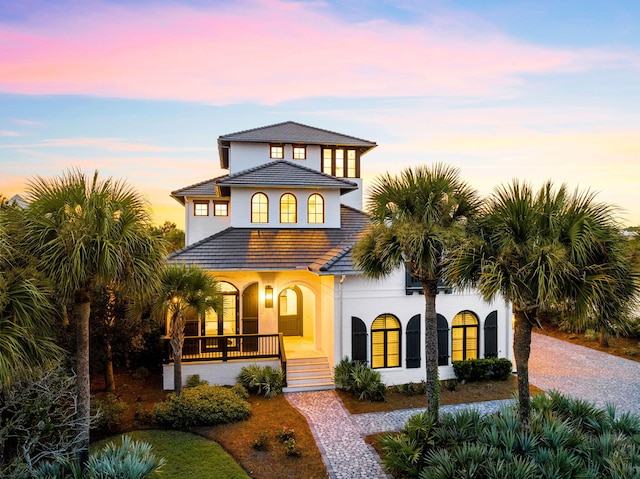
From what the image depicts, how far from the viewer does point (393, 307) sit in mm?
14781

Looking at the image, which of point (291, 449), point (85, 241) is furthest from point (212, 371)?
point (85, 241)

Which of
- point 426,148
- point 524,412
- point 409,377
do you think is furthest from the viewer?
point 426,148

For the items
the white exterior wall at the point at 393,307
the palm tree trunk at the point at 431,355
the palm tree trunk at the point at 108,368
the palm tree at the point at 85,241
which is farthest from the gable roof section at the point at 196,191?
the palm tree trunk at the point at 431,355

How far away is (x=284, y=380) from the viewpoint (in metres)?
14.1

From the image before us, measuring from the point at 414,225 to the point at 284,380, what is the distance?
858cm

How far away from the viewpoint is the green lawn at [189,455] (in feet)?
27.5

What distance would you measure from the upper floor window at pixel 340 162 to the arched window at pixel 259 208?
763 cm

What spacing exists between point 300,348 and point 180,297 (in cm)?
674

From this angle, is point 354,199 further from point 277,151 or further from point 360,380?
point 360,380

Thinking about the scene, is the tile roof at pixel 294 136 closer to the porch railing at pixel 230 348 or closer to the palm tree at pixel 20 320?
the porch railing at pixel 230 348

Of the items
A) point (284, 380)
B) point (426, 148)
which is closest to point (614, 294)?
point (284, 380)

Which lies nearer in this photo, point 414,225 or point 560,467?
point 560,467

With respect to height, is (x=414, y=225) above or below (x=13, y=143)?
below

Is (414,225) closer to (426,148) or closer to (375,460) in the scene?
(375,460)
